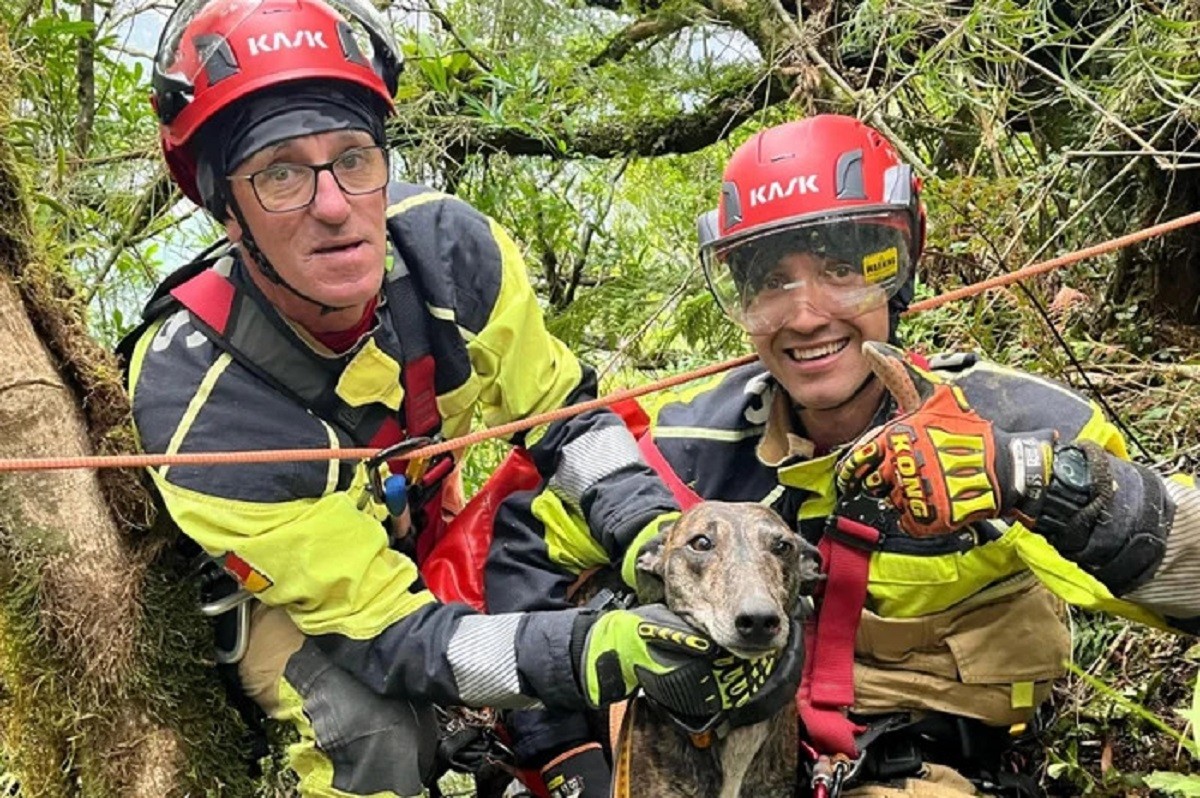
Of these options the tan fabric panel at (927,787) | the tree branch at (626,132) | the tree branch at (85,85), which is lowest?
the tan fabric panel at (927,787)

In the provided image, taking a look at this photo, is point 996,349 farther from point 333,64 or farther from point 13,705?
point 13,705

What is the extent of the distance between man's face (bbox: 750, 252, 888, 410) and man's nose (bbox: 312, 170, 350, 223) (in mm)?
1145

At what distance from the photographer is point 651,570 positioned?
10.4 ft

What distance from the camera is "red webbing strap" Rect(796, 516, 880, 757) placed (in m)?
3.19

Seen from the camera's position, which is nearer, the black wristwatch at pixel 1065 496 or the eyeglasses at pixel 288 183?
the black wristwatch at pixel 1065 496

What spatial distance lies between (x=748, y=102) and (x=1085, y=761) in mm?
3782

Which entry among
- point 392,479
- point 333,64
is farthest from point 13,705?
point 333,64

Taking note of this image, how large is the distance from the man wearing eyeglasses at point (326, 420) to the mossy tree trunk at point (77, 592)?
160 mm

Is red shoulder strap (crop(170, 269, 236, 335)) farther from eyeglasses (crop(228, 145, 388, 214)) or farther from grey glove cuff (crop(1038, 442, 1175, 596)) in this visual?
grey glove cuff (crop(1038, 442, 1175, 596))

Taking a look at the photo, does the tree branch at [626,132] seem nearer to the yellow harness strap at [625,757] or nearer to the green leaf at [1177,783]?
the yellow harness strap at [625,757]

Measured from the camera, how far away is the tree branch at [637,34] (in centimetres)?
665

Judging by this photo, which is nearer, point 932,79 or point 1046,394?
point 1046,394

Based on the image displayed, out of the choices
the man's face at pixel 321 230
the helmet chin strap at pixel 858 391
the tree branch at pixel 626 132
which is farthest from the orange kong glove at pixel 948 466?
the tree branch at pixel 626 132

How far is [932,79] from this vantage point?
16.8ft
